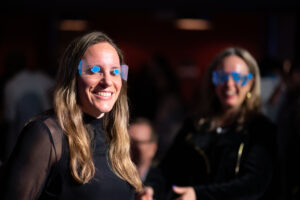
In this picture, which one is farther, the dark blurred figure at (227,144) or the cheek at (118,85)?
the dark blurred figure at (227,144)

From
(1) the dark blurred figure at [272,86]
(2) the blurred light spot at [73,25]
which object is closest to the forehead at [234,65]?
(1) the dark blurred figure at [272,86]

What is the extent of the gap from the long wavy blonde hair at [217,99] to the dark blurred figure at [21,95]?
2.25 metres

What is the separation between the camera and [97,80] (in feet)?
5.27

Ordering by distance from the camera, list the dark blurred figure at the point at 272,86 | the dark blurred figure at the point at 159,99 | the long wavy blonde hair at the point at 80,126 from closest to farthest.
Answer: the long wavy blonde hair at the point at 80,126 → the dark blurred figure at the point at 272,86 → the dark blurred figure at the point at 159,99

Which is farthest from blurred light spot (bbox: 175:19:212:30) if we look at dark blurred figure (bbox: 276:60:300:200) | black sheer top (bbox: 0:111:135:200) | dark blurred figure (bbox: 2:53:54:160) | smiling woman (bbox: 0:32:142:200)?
black sheer top (bbox: 0:111:135:200)

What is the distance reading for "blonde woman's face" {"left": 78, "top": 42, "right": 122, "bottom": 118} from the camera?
1.59 metres

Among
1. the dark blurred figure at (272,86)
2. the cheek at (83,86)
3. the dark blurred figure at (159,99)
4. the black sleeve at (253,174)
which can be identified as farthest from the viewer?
the dark blurred figure at (159,99)

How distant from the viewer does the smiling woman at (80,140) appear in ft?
4.56

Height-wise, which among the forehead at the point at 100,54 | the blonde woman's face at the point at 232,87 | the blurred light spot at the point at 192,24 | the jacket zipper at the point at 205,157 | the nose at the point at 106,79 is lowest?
the jacket zipper at the point at 205,157

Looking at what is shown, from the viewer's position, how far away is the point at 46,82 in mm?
4484

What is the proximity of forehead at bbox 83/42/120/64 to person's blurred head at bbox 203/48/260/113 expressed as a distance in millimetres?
802

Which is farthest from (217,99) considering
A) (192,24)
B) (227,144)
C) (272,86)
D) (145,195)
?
(192,24)

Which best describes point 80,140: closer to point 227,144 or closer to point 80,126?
point 80,126

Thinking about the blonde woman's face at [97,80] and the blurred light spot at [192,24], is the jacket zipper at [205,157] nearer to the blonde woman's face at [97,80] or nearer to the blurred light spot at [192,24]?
the blonde woman's face at [97,80]
